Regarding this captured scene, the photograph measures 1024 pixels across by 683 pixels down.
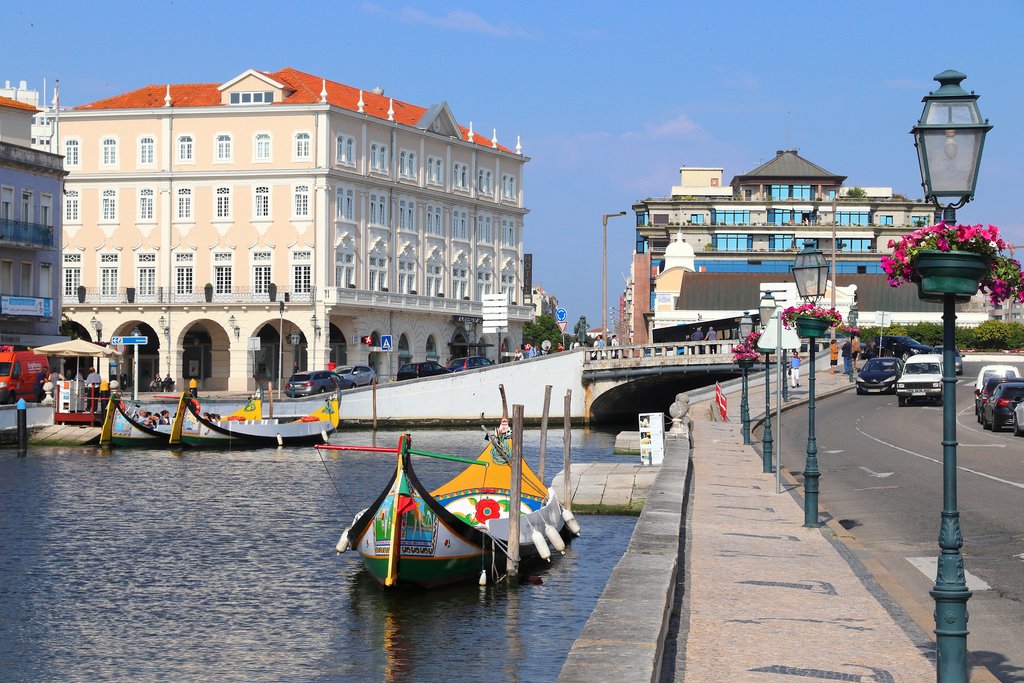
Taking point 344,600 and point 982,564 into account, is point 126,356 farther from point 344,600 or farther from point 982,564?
point 982,564

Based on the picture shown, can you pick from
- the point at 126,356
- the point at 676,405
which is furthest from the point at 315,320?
the point at 676,405

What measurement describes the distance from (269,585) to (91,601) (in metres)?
2.93

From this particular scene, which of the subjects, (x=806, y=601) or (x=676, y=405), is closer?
(x=806, y=601)

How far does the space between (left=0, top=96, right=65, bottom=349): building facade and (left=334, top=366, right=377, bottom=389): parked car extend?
15244mm

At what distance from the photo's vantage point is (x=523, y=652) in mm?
18812

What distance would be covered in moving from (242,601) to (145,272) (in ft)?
244

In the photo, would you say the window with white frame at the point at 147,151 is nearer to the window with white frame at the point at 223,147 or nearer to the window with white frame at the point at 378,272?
the window with white frame at the point at 223,147

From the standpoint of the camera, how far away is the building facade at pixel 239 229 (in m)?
91.2

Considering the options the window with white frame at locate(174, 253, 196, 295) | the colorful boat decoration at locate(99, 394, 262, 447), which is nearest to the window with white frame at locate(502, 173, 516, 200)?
the window with white frame at locate(174, 253, 196, 295)

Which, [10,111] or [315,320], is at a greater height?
[10,111]

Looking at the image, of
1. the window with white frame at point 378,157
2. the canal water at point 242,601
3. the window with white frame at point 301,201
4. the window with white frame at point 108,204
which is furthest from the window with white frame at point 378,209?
the canal water at point 242,601

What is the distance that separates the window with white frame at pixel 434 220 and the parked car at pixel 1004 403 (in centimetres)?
5988

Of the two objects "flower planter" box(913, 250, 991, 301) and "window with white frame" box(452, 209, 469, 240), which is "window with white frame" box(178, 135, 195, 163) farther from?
"flower planter" box(913, 250, 991, 301)

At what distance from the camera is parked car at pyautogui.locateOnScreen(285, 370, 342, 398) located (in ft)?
249
